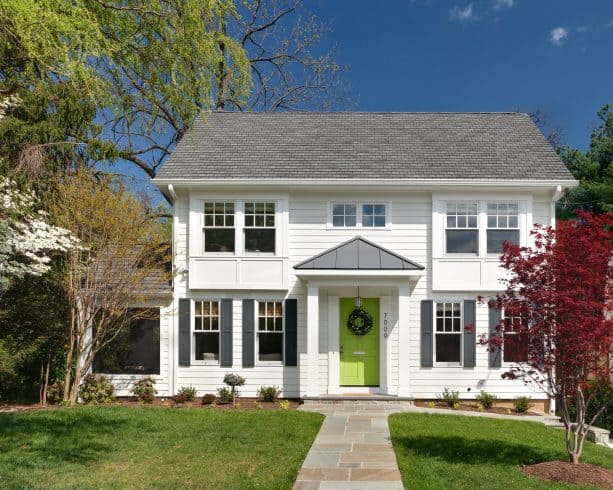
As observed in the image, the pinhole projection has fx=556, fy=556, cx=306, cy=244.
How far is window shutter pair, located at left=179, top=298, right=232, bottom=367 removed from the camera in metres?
13.2

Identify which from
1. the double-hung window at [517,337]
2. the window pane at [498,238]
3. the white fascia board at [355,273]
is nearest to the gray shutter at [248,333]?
the white fascia board at [355,273]

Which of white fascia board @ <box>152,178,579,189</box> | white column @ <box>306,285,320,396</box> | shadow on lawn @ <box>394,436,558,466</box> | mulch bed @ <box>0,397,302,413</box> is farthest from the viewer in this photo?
white fascia board @ <box>152,178,579,189</box>

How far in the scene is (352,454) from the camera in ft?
27.0

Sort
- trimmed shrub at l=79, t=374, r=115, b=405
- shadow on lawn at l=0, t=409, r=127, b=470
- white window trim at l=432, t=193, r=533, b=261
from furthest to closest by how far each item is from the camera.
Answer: white window trim at l=432, t=193, r=533, b=261 < trimmed shrub at l=79, t=374, r=115, b=405 < shadow on lawn at l=0, t=409, r=127, b=470

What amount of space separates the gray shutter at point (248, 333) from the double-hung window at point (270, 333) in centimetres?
17

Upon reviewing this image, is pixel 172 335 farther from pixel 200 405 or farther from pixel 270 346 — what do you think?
pixel 270 346

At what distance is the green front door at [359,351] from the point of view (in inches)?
521

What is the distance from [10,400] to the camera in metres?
13.3

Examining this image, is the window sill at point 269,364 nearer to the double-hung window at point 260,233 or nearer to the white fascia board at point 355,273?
the white fascia board at point 355,273

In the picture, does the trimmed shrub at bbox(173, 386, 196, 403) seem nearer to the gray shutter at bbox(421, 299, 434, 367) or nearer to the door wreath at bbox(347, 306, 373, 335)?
the door wreath at bbox(347, 306, 373, 335)

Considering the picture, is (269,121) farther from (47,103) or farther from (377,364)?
(377,364)

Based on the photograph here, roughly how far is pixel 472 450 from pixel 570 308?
2822 mm

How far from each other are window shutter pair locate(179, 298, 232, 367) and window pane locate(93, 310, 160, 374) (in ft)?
2.12

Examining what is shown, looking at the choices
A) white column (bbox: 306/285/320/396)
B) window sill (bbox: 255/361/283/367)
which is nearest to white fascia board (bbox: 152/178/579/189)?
white column (bbox: 306/285/320/396)
